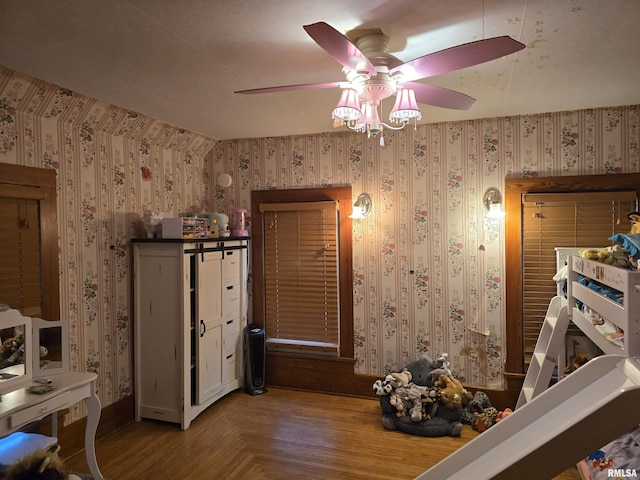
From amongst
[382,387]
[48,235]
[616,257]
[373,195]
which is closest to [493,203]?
[373,195]

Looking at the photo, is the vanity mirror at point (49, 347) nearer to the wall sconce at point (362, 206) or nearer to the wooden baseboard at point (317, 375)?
the wooden baseboard at point (317, 375)

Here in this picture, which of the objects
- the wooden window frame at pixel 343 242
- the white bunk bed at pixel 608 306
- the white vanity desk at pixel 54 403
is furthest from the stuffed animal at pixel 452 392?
the white vanity desk at pixel 54 403

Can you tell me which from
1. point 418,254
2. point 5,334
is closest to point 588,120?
point 418,254

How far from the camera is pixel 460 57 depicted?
5.12 ft

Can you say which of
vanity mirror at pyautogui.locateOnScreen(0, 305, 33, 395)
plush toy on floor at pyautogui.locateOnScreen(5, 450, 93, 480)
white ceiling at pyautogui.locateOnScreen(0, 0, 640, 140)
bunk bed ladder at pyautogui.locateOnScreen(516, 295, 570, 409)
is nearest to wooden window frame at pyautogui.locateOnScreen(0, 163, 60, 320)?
vanity mirror at pyautogui.locateOnScreen(0, 305, 33, 395)

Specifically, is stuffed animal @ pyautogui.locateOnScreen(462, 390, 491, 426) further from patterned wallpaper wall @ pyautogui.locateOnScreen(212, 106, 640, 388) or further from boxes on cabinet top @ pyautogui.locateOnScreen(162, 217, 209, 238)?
boxes on cabinet top @ pyautogui.locateOnScreen(162, 217, 209, 238)

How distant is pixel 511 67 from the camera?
239 centimetres

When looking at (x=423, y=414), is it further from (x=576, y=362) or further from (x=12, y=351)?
(x=12, y=351)

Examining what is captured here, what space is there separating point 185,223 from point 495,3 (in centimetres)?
258

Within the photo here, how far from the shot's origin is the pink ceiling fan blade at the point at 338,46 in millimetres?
1351

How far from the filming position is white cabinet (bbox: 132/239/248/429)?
3.38 metres

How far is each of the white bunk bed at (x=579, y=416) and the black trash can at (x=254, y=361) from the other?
7.39 feet

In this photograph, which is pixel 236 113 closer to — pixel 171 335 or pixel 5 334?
pixel 171 335

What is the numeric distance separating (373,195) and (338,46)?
246 centimetres
